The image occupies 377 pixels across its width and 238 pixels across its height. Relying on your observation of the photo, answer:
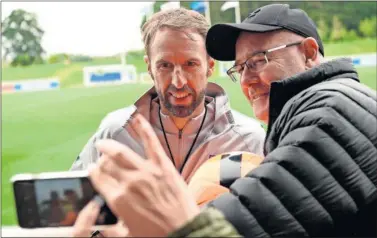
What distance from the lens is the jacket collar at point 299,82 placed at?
3.15 feet

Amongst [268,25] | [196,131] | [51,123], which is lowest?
[51,123]

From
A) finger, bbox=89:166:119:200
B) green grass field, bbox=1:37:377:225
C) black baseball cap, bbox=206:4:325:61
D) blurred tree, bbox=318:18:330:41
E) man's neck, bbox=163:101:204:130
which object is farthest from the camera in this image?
green grass field, bbox=1:37:377:225

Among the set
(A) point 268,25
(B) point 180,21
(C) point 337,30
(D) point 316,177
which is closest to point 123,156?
(D) point 316,177

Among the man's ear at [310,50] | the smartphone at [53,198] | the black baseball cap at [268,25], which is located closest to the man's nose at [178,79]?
the black baseball cap at [268,25]

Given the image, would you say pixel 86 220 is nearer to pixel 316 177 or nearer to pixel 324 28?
pixel 316 177

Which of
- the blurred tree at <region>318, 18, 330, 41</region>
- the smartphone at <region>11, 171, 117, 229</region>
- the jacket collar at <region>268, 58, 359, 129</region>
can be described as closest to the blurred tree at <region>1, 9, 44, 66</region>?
the blurred tree at <region>318, 18, 330, 41</region>

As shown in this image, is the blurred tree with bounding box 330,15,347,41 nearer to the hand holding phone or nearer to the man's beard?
the man's beard

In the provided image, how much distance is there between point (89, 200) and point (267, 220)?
8.3 inches

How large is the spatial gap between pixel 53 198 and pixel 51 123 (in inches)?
163

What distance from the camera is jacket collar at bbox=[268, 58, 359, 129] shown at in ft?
3.15

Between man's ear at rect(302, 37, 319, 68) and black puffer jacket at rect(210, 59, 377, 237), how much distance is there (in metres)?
0.28

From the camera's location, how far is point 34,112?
15.8ft

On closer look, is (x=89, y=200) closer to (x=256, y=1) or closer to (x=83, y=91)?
(x=256, y=1)

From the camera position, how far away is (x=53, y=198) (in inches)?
28.4
